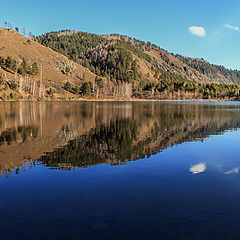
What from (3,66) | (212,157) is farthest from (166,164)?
(3,66)

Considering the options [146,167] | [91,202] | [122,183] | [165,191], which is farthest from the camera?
[146,167]

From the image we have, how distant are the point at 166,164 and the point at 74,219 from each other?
986 cm

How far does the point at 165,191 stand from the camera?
11617mm

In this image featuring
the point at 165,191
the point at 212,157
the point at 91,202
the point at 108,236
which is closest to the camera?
the point at 108,236

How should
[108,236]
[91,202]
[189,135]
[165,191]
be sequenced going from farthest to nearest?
[189,135] → [165,191] → [91,202] → [108,236]

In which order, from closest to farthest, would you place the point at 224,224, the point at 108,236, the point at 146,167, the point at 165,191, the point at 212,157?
the point at 108,236, the point at 224,224, the point at 165,191, the point at 146,167, the point at 212,157

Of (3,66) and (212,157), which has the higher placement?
(3,66)

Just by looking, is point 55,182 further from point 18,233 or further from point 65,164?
point 18,233

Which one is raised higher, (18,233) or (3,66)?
(3,66)

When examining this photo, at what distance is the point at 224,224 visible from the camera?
843 centimetres

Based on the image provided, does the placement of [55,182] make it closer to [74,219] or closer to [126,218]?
[74,219]

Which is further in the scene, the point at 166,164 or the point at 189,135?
the point at 189,135

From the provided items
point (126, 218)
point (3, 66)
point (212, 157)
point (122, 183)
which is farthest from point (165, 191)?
point (3, 66)

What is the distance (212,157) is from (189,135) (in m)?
10.6
